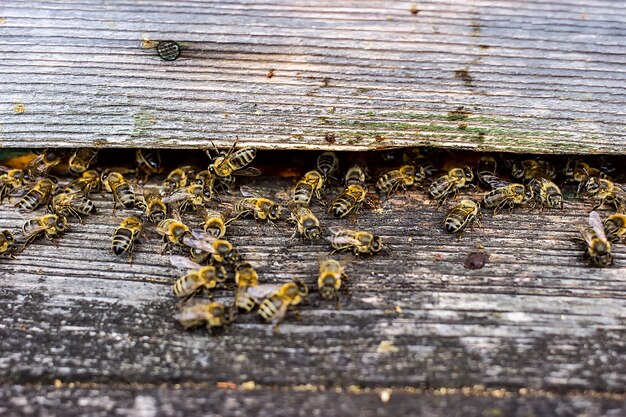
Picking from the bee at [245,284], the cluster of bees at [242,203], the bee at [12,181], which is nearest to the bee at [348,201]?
the cluster of bees at [242,203]

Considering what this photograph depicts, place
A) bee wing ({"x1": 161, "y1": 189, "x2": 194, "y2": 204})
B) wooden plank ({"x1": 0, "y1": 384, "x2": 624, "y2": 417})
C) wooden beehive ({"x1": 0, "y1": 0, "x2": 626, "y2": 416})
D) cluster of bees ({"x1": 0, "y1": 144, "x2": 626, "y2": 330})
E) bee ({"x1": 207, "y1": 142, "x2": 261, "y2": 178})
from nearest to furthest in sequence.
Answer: wooden plank ({"x1": 0, "y1": 384, "x2": 624, "y2": 417}) < wooden beehive ({"x1": 0, "y1": 0, "x2": 626, "y2": 416}) < cluster of bees ({"x1": 0, "y1": 144, "x2": 626, "y2": 330}) < bee ({"x1": 207, "y1": 142, "x2": 261, "y2": 178}) < bee wing ({"x1": 161, "y1": 189, "x2": 194, "y2": 204})

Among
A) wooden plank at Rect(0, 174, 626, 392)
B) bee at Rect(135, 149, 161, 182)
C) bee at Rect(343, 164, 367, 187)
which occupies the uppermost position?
bee at Rect(135, 149, 161, 182)

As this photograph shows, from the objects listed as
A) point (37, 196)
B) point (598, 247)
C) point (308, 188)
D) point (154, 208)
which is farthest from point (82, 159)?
point (598, 247)

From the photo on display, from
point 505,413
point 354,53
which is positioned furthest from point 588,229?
point 354,53

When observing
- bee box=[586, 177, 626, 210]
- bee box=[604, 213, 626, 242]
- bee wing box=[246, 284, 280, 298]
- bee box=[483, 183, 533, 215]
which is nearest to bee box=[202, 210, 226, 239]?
bee wing box=[246, 284, 280, 298]

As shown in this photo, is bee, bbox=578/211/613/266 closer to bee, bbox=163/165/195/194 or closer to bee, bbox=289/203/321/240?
bee, bbox=289/203/321/240

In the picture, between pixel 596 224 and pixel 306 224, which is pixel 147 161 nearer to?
pixel 306 224

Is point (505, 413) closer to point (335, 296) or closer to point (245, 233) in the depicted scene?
point (335, 296)

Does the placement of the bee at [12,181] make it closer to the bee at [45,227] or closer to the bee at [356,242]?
the bee at [45,227]
